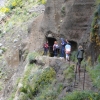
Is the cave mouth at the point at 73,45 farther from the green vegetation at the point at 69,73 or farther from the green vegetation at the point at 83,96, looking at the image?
the green vegetation at the point at 83,96

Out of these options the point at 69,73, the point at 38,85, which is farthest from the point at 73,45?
the point at 69,73

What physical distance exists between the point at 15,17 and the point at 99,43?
850 inches

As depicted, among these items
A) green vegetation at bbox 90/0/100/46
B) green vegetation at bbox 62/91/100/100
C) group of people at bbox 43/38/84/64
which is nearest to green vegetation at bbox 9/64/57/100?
group of people at bbox 43/38/84/64

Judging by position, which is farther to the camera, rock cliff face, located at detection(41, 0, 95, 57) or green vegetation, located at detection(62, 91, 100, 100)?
rock cliff face, located at detection(41, 0, 95, 57)

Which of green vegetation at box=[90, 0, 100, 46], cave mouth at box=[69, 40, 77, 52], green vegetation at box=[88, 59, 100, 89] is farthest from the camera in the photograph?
cave mouth at box=[69, 40, 77, 52]

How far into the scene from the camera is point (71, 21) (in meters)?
20.7

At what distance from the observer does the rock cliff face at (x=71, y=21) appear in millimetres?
20031

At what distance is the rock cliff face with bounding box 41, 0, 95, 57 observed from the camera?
65.7ft

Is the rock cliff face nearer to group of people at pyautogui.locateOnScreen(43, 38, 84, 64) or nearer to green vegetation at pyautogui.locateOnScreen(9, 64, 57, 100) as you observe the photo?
group of people at pyautogui.locateOnScreen(43, 38, 84, 64)

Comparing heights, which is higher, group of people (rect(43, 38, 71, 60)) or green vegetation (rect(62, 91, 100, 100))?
group of people (rect(43, 38, 71, 60))

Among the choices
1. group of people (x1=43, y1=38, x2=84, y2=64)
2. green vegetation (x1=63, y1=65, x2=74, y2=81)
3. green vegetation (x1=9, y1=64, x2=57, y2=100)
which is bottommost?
green vegetation (x1=9, y1=64, x2=57, y2=100)

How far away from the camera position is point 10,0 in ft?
139

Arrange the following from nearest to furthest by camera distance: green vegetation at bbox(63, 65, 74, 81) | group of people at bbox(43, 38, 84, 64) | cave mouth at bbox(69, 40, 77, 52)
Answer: green vegetation at bbox(63, 65, 74, 81)
group of people at bbox(43, 38, 84, 64)
cave mouth at bbox(69, 40, 77, 52)

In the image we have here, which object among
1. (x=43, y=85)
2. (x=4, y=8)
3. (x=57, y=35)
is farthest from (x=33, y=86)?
(x=4, y=8)
